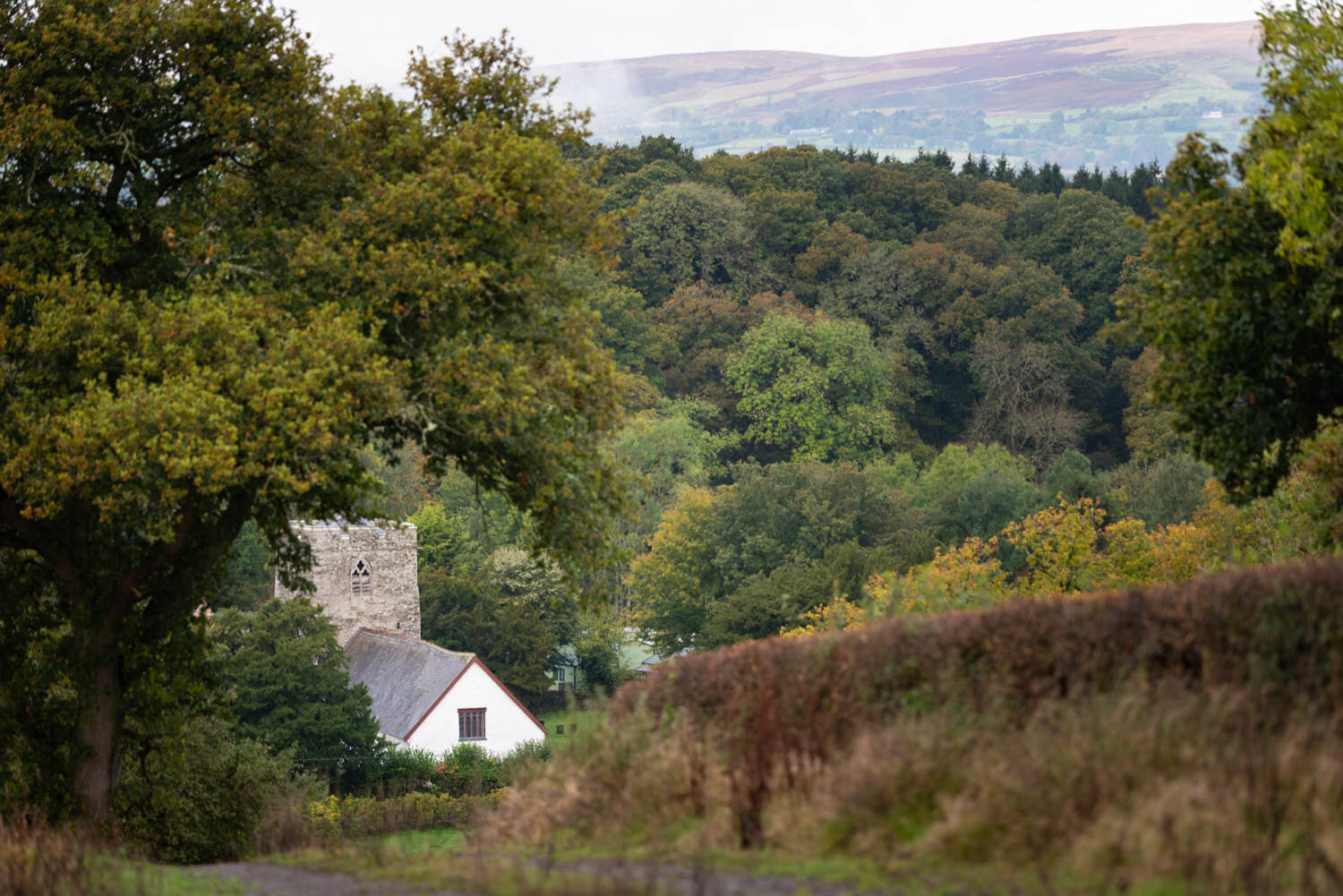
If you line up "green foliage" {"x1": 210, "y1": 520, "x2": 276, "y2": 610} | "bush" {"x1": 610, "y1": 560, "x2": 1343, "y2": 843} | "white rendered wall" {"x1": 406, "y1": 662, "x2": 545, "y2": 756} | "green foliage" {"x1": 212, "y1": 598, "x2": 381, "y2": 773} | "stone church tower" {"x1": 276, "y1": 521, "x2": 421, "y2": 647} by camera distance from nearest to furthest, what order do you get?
"bush" {"x1": 610, "y1": 560, "x2": 1343, "y2": 843} → "green foliage" {"x1": 212, "y1": 598, "x2": 381, "y2": 773} → "white rendered wall" {"x1": 406, "y1": 662, "x2": 545, "y2": 756} → "stone church tower" {"x1": 276, "y1": 521, "x2": 421, "y2": 647} → "green foliage" {"x1": 210, "y1": 520, "x2": 276, "y2": 610}

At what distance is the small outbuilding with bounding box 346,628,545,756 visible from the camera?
58.2 metres

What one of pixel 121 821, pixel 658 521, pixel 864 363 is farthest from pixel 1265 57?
pixel 864 363

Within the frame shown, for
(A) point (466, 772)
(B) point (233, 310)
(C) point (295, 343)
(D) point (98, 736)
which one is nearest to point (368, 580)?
(A) point (466, 772)

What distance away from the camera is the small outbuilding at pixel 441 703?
5825cm

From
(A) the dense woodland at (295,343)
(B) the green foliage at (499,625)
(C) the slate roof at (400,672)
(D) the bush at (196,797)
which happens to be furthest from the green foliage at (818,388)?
(D) the bush at (196,797)

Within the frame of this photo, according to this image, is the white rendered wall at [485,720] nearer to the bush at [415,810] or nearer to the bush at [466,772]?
the bush at [466,772]

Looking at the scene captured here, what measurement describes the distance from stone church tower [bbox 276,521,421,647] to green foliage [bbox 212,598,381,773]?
12302 mm

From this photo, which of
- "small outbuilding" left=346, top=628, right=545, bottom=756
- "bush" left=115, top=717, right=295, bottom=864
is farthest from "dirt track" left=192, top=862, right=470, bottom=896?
"small outbuilding" left=346, top=628, right=545, bottom=756

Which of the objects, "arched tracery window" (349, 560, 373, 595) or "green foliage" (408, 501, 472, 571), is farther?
"green foliage" (408, 501, 472, 571)

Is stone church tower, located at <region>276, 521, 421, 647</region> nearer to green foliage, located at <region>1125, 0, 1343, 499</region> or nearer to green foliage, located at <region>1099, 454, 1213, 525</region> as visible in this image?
green foliage, located at <region>1099, 454, 1213, 525</region>

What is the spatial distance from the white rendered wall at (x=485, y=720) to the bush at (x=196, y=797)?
124ft

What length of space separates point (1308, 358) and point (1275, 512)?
502 inches

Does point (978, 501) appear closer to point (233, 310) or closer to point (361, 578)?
point (361, 578)

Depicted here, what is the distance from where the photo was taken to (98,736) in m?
15.2
